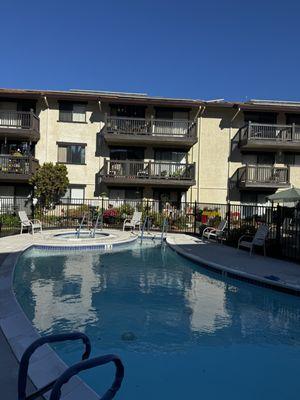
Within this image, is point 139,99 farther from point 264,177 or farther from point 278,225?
point 278,225

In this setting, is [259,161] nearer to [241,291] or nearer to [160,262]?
[160,262]

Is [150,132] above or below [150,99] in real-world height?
below

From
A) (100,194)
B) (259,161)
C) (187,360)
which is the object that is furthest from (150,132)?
(187,360)

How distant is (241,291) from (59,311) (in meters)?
4.43

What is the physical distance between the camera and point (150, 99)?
27188mm

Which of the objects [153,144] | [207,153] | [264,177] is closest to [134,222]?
[153,144]

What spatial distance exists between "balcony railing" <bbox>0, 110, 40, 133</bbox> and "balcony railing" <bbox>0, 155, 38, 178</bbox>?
2037 mm

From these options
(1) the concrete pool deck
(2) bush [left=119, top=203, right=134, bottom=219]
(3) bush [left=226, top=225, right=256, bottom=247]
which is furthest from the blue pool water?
(2) bush [left=119, top=203, right=134, bottom=219]

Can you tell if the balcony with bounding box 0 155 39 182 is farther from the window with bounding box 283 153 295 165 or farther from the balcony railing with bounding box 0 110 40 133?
the window with bounding box 283 153 295 165

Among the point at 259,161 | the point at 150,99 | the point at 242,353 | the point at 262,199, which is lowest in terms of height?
the point at 242,353

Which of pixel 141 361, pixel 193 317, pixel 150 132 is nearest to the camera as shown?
pixel 141 361

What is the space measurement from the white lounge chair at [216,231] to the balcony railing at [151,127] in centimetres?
1079

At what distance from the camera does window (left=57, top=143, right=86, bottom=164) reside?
91.8ft

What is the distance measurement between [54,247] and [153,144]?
49.0 feet
